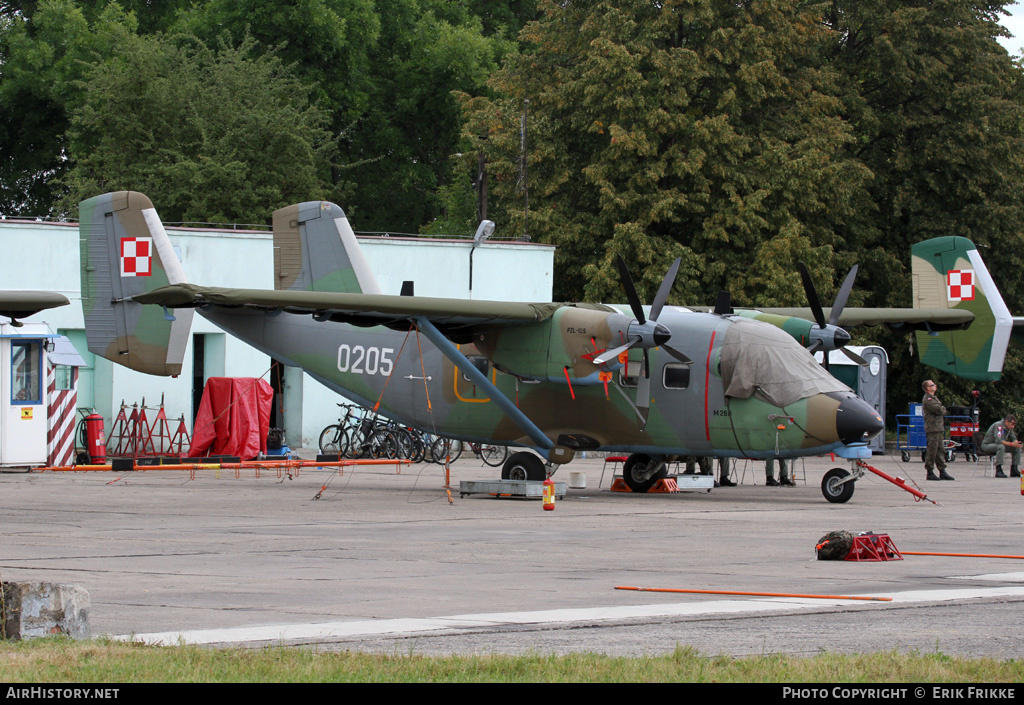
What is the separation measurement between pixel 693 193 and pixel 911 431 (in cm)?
1069

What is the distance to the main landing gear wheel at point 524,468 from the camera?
2186 centimetres

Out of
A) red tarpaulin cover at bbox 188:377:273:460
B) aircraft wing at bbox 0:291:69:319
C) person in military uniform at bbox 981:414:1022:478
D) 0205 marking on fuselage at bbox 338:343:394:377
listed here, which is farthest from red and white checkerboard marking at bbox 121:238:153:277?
person in military uniform at bbox 981:414:1022:478

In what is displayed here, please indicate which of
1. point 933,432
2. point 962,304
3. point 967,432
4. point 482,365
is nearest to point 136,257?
point 482,365

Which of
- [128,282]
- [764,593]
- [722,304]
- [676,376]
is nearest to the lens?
[764,593]

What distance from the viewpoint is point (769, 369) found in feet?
66.5

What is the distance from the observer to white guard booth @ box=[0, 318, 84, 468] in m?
26.2

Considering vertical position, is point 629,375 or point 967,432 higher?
point 629,375

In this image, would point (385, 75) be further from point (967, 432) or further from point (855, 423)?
point (855, 423)

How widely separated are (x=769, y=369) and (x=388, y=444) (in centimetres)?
1464

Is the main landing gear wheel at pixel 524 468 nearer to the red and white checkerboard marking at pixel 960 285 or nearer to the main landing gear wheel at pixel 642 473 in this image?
the main landing gear wheel at pixel 642 473

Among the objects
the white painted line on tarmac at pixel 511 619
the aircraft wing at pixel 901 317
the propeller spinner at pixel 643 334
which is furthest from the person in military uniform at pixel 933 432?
the white painted line on tarmac at pixel 511 619

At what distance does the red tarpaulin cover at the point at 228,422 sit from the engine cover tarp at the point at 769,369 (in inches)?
554
